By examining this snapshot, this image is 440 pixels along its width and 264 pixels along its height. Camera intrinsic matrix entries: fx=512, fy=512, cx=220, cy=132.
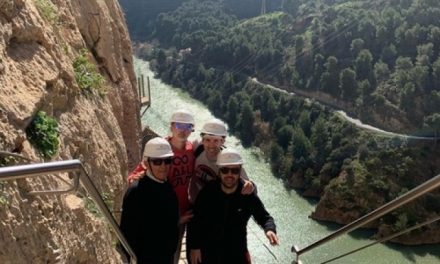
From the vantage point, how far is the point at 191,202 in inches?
200

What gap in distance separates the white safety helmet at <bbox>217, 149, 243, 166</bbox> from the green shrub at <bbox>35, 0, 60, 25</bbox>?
3.02 meters

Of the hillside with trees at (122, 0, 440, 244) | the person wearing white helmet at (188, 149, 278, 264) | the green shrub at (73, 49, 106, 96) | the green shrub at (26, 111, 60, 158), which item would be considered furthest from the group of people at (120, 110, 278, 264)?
the hillside with trees at (122, 0, 440, 244)

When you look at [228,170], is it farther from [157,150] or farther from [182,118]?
[182,118]

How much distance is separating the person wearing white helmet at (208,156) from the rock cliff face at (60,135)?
1.13 m

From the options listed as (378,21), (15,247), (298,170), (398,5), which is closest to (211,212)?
(15,247)

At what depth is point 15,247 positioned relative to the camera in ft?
11.6

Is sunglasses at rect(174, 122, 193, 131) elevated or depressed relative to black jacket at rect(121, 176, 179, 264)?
elevated

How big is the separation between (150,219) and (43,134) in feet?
4.13

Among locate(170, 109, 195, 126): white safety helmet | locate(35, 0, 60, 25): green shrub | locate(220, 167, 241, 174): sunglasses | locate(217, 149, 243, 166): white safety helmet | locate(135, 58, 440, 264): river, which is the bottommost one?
locate(135, 58, 440, 264): river

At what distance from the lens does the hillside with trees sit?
42.2m

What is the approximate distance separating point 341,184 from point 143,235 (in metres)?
39.8

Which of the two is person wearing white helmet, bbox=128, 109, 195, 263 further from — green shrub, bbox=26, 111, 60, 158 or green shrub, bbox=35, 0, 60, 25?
green shrub, bbox=35, 0, 60, 25

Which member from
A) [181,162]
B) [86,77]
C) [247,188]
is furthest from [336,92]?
[247,188]

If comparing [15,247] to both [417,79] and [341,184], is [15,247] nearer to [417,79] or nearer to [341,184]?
[341,184]
